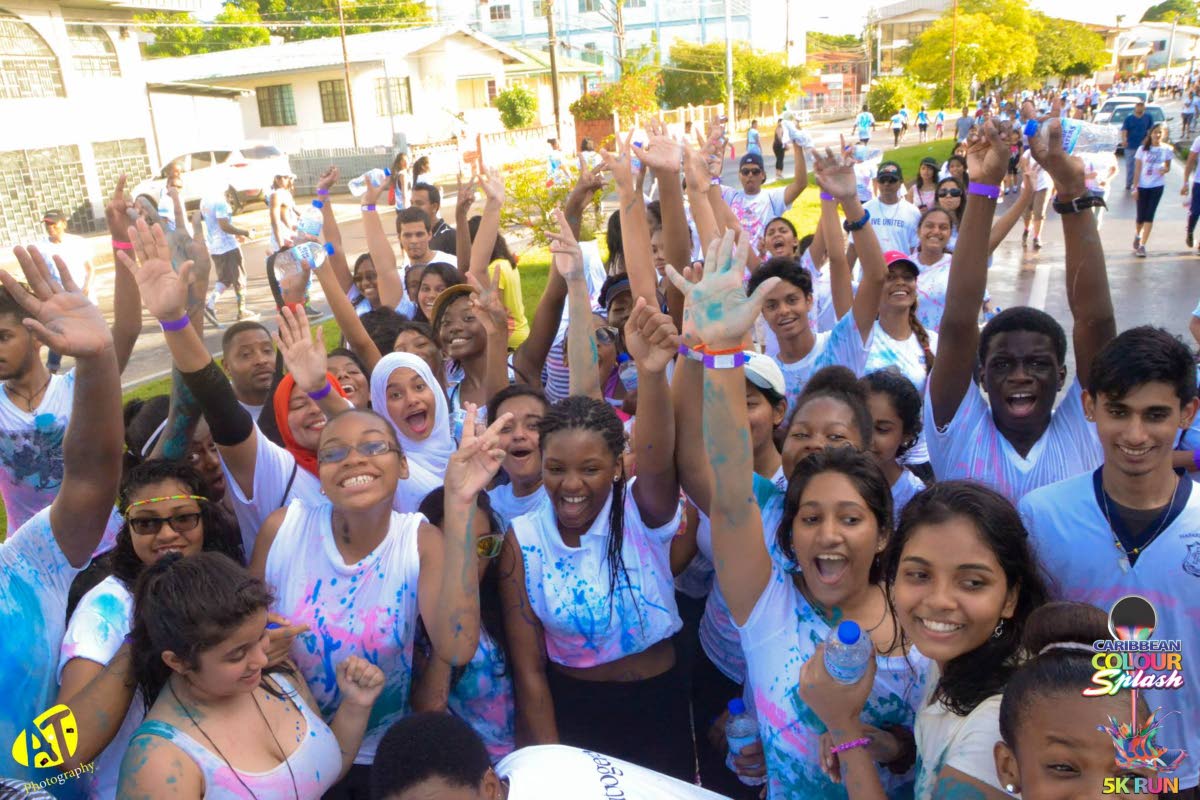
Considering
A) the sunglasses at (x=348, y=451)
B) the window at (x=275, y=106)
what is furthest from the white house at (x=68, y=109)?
the sunglasses at (x=348, y=451)

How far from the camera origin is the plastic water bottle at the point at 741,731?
2625 millimetres

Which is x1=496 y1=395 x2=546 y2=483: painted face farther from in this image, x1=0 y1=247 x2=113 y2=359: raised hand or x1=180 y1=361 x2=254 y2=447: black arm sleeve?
x1=0 y1=247 x2=113 y2=359: raised hand

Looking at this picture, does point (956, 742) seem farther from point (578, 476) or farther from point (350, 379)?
point (350, 379)

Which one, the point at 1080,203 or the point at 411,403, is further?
the point at 411,403

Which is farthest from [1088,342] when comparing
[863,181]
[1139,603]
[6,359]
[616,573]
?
[863,181]

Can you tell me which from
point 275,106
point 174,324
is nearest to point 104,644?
point 174,324

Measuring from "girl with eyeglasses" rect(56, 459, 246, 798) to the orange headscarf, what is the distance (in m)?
0.42

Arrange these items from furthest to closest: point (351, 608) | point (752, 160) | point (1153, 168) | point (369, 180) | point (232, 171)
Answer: point (232, 171)
point (1153, 168)
point (752, 160)
point (369, 180)
point (351, 608)

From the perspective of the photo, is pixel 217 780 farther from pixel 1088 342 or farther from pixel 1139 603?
pixel 1088 342

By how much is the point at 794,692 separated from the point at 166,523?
1912 millimetres

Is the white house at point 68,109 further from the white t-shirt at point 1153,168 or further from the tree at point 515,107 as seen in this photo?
the white t-shirt at point 1153,168

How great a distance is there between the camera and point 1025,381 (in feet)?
9.98

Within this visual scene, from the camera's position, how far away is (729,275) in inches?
94.9

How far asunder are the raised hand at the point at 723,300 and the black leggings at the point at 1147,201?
40.5 feet
